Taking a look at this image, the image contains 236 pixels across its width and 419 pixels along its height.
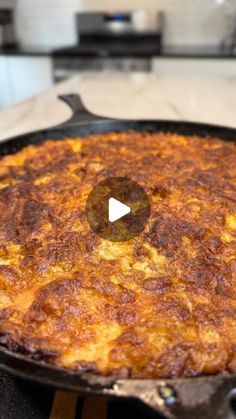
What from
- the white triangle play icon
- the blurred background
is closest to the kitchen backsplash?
the blurred background

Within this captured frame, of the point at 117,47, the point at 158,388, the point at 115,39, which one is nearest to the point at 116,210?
the point at 158,388

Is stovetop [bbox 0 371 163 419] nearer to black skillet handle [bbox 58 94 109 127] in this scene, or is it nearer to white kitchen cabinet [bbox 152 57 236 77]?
black skillet handle [bbox 58 94 109 127]

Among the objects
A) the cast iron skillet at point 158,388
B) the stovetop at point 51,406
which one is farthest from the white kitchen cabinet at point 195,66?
the cast iron skillet at point 158,388

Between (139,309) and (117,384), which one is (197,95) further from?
(117,384)

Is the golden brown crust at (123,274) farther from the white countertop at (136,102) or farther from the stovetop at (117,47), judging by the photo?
the stovetop at (117,47)

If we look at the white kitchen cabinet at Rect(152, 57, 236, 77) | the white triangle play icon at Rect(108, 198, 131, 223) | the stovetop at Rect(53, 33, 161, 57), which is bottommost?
the white kitchen cabinet at Rect(152, 57, 236, 77)

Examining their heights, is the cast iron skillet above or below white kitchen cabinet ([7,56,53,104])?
above

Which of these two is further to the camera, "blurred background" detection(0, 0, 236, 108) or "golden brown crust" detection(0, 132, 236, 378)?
"blurred background" detection(0, 0, 236, 108)

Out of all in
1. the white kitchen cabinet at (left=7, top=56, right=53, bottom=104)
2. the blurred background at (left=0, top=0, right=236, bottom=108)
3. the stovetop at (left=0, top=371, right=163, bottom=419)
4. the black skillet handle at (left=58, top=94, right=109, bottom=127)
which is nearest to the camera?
the stovetop at (left=0, top=371, right=163, bottom=419)
